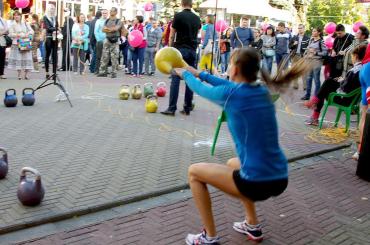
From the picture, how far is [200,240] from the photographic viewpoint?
3836 mm

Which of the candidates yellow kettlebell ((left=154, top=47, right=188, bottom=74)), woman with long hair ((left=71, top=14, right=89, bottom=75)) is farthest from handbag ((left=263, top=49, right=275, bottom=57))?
yellow kettlebell ((left=154, top=47, right=188, bottom=74))

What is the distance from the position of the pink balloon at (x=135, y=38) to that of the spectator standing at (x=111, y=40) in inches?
26.8

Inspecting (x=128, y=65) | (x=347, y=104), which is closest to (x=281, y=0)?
(x=128, y=65)

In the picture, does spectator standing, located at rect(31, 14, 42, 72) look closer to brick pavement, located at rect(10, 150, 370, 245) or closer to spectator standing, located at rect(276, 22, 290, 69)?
spectator standing, located at rect(276, 22, 290, 69)

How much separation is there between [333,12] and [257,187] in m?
53.7

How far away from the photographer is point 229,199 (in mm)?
5102

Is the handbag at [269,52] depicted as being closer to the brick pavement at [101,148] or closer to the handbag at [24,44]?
the brick pavement at [101,148]

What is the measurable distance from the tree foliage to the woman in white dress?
143ft

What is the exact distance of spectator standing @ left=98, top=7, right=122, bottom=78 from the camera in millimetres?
14578

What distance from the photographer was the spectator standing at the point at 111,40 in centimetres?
1458

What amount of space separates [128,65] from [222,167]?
45.6ft

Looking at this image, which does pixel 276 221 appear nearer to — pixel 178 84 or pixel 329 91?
pixel 178 84

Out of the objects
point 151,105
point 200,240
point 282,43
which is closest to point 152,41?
point 282,43

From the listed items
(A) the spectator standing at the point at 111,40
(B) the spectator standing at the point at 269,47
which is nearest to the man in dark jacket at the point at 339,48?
(B) the spectator standing at the point at 269,47
